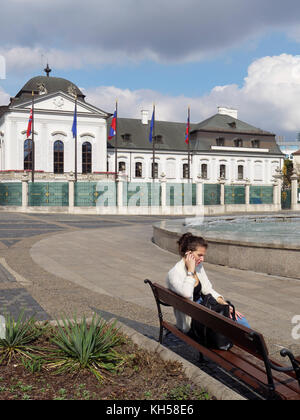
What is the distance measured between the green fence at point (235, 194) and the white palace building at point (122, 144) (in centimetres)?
1295

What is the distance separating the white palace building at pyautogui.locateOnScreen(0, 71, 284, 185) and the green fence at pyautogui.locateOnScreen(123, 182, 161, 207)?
16949 millimetres

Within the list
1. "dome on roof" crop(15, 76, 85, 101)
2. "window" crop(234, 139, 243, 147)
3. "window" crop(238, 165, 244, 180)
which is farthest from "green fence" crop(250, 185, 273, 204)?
"dome on roof" crop(15, 76, 85, 101)

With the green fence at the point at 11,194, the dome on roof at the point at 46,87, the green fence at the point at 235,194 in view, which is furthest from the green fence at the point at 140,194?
the dome on roof at the point at 46,87

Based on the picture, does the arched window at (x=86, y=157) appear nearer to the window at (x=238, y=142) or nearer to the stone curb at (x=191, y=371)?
the window at (x=238, y=142)

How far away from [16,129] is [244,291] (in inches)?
2101

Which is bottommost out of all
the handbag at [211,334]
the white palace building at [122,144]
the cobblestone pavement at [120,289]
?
the cobblestone pavement at [120,289]

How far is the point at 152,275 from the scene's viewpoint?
8.99 m

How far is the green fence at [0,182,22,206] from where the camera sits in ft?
117

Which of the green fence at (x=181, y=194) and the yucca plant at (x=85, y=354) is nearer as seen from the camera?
the yucca plant at (x=85, y=354)

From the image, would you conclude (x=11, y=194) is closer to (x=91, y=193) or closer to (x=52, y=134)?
(x=91, y=193)

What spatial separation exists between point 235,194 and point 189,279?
36.9m

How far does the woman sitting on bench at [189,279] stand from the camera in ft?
13.7

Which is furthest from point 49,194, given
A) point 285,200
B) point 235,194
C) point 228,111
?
point 228,111

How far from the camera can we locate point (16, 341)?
4238 mm
